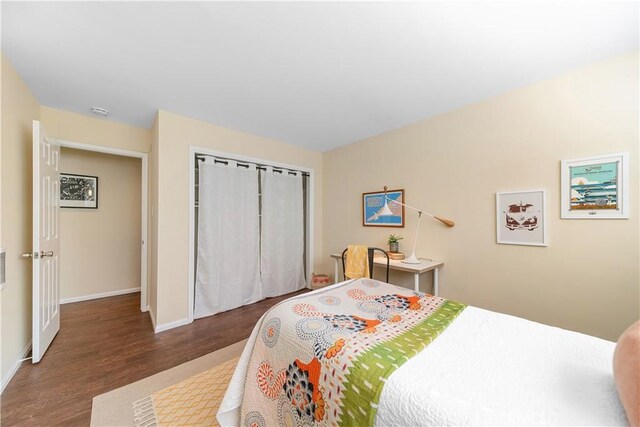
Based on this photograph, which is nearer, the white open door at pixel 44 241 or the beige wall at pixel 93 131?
the white open door at pixel 44 241

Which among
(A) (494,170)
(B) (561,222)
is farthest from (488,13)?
(B) (561,222)

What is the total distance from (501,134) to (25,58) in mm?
3893

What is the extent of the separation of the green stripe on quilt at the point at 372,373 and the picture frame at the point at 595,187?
1.79 meters

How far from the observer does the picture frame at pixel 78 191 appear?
134 inches

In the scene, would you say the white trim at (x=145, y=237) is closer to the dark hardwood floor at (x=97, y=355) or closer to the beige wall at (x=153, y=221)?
the beige wall at (x=153, y=221)

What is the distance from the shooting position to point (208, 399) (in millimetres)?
1597

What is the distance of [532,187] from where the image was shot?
2109 mm

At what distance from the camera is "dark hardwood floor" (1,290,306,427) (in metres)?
1.54

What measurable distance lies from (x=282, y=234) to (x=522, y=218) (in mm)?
2851

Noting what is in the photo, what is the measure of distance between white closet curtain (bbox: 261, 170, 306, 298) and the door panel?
6.91ft

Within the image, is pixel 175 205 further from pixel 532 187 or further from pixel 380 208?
pixel 532 187

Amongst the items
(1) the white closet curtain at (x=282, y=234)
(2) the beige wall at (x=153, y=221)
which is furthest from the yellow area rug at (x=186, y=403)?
(1) the white closet curtain at (x=282, y=234)

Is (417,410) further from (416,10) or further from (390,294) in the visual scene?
(416,10)

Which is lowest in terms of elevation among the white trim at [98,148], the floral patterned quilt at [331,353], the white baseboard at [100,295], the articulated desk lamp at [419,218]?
the white baseboard at [100,295]
